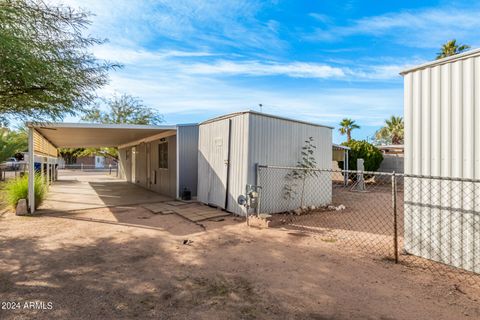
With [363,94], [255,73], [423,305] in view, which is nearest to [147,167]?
[255,73]

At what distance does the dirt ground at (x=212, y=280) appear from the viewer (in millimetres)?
2465

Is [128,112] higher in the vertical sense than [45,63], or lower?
higher

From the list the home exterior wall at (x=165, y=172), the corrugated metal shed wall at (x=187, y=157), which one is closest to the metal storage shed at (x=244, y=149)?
the corrugated metal shed wall at (x=187, y=157)

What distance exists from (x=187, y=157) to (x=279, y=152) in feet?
14.0

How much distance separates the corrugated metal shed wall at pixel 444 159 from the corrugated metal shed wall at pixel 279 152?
3385 mm

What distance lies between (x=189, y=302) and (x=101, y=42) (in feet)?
11.7

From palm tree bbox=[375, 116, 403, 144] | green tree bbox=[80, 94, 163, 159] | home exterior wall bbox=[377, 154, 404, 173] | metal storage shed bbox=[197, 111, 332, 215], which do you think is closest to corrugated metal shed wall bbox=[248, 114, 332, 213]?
metal storage shed bbox=[197, 111, 332, 215]

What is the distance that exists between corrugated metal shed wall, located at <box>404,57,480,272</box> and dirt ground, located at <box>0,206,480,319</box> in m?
0.54

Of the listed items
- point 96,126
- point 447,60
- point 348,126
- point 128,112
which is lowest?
point 96,126

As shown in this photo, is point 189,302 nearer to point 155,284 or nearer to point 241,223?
point 155,284

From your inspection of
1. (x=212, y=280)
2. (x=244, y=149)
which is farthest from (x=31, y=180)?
(x=212, y=280)

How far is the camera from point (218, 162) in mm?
7656

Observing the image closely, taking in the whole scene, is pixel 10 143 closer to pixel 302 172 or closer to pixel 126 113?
pixel 126 113

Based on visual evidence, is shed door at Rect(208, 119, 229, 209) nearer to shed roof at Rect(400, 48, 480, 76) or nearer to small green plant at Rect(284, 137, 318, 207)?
small green plant at Rect(284, 137, 318, 207)
